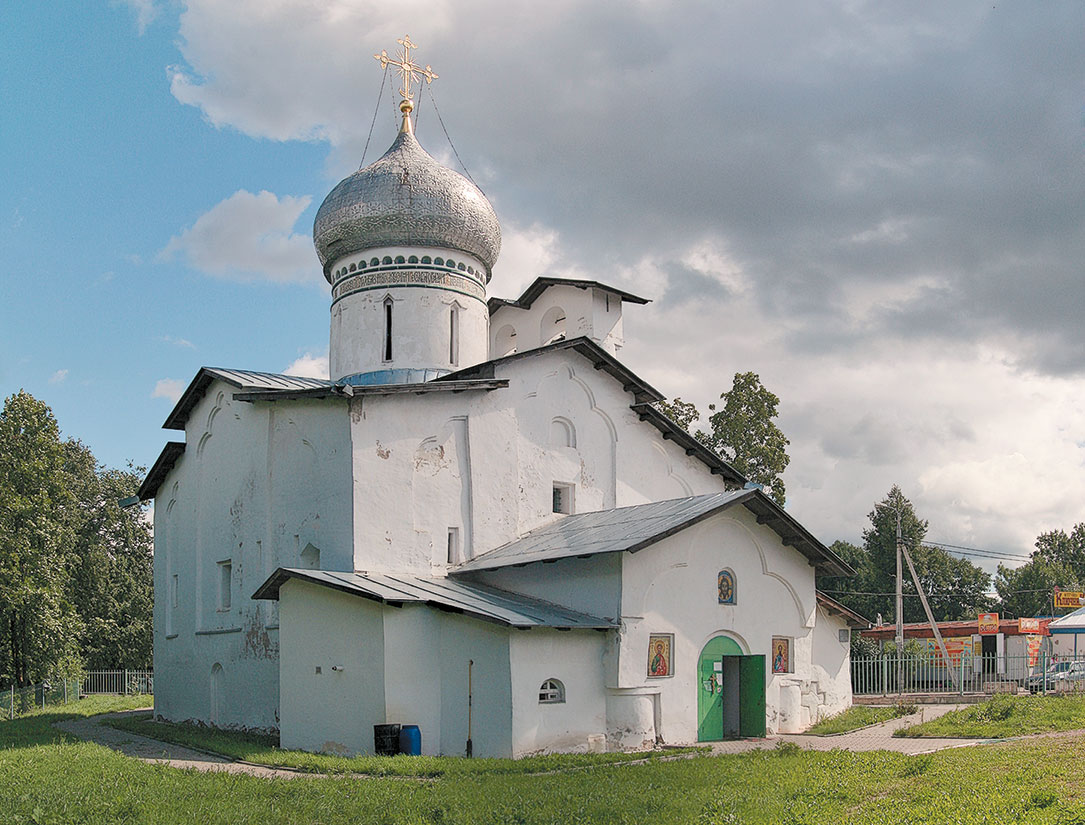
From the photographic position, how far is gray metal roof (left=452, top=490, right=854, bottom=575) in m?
15.1

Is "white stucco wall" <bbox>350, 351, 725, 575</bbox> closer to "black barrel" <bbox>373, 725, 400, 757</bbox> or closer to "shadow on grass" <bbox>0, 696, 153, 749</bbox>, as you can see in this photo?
"black barrel" <bbox>373, 725, 400, 757</bbox>

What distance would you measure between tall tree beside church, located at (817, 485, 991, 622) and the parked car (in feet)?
84.1

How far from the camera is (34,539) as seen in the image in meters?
27.0

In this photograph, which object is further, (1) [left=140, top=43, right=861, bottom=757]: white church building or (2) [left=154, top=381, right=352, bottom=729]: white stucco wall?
(2) [left=154, top=381, right=352, bottom=729]: white stucco wall

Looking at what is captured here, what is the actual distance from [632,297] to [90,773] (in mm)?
14477

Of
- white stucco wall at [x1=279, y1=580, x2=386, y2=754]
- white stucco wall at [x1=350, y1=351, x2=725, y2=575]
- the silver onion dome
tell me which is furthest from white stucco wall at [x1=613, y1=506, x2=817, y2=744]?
the silver onion dome

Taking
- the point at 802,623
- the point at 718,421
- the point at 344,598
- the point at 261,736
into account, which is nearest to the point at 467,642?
the point at 344,598

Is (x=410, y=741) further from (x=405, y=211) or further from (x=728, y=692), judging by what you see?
(x=405, y=211)

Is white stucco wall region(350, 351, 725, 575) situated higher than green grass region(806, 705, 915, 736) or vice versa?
white stucco wall region(350, 351, 725, 575)

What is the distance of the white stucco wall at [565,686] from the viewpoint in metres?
14.0

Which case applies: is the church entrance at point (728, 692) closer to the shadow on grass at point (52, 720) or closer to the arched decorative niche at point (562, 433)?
the arched decorative niche at point (562, 433)

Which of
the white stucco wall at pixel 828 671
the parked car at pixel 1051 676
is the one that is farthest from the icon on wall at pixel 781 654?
the parked car at pixel 1051 676

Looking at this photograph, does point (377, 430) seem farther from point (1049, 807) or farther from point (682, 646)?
point (1049, 807)

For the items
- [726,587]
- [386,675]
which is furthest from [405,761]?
[726,587]
